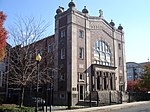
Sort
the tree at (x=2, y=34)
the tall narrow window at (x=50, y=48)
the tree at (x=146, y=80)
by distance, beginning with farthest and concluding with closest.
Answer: the tree at (x=146, y=80), the tall narrow window at (x=50, y=48), the tree at (x=2, y=34)

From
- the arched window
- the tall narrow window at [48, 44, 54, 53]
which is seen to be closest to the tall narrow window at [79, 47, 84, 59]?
the arched window

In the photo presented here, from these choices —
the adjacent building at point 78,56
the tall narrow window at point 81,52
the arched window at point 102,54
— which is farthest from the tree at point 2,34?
the arched window at point 102,54

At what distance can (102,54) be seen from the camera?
41.2 meters

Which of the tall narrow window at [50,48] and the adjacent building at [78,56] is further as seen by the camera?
the tall narrow window at [50,48]

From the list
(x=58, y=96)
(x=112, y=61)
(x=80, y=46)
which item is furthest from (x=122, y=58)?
(x=58, y=96)

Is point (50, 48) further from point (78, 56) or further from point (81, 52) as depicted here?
point (78, 56)

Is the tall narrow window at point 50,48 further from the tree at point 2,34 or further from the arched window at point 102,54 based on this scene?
the tree at point 2,34

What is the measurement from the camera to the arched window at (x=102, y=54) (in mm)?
40125

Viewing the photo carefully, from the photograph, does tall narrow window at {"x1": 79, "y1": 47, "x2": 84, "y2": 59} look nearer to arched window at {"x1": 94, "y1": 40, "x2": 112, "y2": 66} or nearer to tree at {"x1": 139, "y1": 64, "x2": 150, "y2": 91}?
arched window at {"x1": 94, "y1": 40, "x2": 112, "y2": 66}

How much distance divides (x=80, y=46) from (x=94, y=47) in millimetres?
3755

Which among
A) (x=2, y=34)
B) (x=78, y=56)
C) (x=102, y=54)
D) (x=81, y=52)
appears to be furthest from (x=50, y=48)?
(x=2, y=34)

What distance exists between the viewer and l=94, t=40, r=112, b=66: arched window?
4012 centimetres

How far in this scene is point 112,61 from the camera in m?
43.6

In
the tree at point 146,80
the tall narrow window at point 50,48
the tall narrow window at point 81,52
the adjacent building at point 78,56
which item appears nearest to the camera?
the adjacent building at point 78,56
